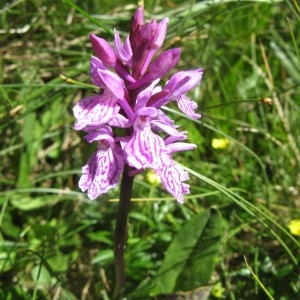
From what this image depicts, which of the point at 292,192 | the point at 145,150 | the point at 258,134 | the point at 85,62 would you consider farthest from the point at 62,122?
the point at 145,150

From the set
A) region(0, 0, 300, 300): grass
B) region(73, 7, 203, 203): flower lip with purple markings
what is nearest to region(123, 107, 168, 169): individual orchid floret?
region(73, 7, 203, 203): flower lip with purple markings

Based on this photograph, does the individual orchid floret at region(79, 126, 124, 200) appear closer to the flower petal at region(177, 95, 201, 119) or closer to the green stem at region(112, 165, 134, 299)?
the green stem at region(112, 165, 134, 299)

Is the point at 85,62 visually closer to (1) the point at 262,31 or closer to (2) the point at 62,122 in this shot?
(2) the point at 62,122

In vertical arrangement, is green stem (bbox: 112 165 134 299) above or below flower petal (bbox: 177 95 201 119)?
below

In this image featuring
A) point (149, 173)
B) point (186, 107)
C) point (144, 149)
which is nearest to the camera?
point (144, 149)

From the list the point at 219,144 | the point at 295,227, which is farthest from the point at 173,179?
the point at 219,144

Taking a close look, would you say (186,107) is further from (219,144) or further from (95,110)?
(219,144)

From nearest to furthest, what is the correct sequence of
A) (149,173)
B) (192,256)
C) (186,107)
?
(186,107) < (192,256) < (149,173)
